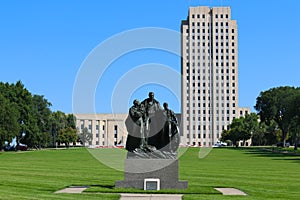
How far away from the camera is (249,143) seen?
199 m

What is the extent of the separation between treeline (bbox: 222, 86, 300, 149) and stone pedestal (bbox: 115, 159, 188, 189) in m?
60.4

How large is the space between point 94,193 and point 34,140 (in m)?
88.5

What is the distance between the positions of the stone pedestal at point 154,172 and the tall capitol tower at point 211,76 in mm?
154542

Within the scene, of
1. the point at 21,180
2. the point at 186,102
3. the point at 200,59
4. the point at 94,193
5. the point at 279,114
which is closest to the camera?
the point at 94,193

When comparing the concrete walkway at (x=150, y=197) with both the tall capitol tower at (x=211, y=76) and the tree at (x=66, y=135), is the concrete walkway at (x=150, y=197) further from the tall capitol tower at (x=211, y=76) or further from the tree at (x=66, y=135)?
the tall capitol tower at (x=211, y=76)

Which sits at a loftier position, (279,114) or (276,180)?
(279,114)

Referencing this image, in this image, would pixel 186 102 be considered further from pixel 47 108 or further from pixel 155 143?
pixel 155 143

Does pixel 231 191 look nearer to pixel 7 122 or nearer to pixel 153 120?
pixel 153 120

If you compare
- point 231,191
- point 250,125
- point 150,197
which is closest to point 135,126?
point 150,197

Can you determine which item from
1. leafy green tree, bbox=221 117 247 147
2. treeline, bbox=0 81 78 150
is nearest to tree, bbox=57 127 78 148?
treeline, bbox=0 81 78 150

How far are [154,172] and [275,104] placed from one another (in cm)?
8665

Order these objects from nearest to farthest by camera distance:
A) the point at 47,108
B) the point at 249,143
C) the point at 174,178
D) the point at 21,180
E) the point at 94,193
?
the point at 94,193
the point at 174,178
the point at 21,180
the point at 47,108
the point at 249,143

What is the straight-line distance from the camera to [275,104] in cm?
10475

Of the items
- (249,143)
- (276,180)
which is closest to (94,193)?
(276,180)
